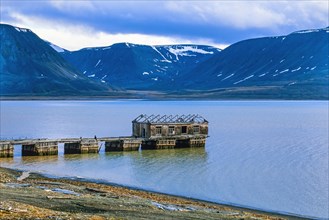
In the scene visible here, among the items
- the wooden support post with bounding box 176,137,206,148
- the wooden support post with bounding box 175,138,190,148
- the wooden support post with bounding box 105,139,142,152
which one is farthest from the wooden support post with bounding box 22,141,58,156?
the wooden support post with bounding box 176,137,206,148

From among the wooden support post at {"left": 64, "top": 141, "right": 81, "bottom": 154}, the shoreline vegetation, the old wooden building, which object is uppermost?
the old wooden building

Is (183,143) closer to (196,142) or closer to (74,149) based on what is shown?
(196,142)

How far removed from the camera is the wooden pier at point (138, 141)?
64.8m

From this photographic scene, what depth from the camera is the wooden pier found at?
Answer: 64.8 metres

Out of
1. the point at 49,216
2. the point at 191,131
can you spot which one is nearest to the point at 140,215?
the point at 49,216

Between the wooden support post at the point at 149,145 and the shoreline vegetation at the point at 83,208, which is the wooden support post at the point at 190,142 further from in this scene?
the shoreline vegetation at the point at 83,208

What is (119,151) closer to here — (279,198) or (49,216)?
(279,198)

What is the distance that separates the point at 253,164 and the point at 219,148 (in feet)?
54.7

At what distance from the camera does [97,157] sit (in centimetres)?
6569

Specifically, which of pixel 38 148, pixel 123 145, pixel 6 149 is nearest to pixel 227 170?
pixel 123 145

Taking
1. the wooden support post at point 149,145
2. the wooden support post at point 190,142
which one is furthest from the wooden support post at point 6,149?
the wooden support post at point 190,142

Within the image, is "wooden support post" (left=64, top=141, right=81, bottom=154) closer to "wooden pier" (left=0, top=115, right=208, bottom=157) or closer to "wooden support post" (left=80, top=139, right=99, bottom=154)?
"wooden pier" (left=0, top=115, right=208, bottom=157)

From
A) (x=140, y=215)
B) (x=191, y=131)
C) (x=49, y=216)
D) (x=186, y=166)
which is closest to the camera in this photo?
(x=49, y=216)

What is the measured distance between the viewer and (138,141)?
71.8 metres
